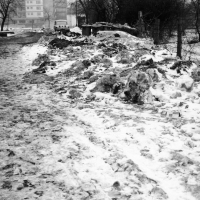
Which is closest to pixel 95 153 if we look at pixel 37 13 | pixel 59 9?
pixel 37 13

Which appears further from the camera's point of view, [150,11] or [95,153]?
[150,11]

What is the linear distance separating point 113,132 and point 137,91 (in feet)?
5.22

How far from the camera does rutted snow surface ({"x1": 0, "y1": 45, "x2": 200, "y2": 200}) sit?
238 centimetres

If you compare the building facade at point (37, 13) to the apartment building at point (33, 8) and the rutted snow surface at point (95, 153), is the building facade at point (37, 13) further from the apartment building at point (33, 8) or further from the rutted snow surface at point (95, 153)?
the rutted snow surface at point (95, 153)

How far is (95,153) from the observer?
3.05m

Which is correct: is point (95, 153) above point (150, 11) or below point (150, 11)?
below

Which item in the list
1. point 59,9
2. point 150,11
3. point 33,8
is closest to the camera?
point 150,11

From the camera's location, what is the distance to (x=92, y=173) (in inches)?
104

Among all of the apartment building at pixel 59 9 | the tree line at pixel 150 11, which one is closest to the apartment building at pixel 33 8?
the apartment building at pixel 59 9

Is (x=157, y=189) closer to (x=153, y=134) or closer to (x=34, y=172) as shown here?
(x=153, y=134)

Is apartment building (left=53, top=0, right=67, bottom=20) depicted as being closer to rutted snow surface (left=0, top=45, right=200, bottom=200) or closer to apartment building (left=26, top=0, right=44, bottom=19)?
apartment building (left=26, top=0, right=44, bottom=19)

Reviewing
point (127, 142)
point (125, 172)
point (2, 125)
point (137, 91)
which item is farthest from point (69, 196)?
point (137, 91)

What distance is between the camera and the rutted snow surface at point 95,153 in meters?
2.38

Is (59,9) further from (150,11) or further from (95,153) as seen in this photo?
(95,153)
